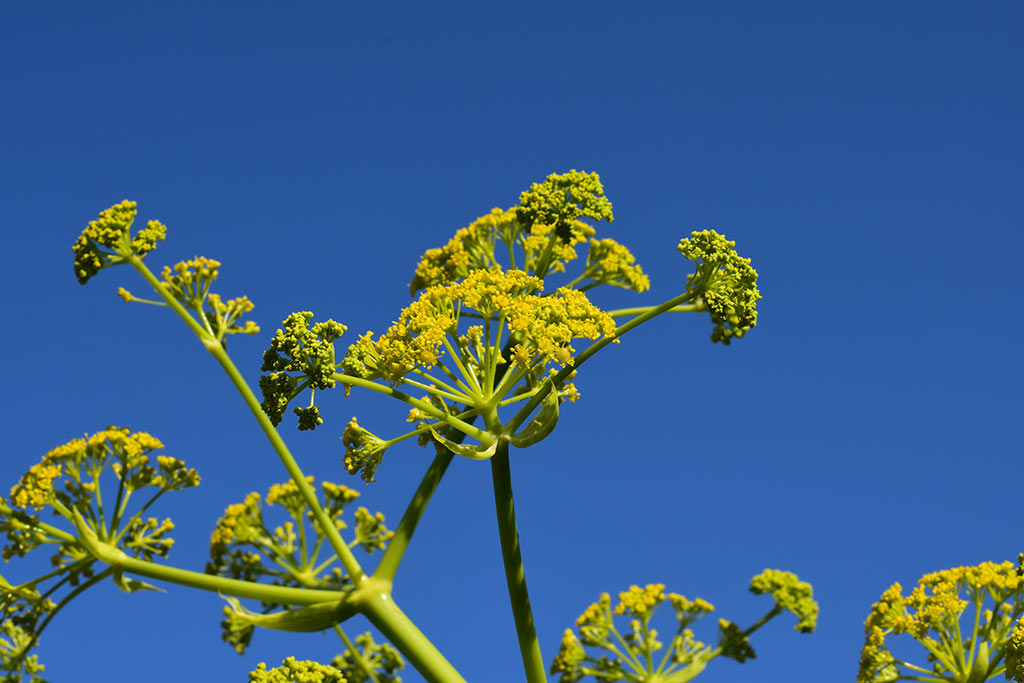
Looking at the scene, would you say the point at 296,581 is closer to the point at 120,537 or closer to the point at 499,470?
the point at 120,537

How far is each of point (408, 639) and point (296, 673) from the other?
8.38 ft

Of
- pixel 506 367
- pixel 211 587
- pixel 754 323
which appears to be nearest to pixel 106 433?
pixel 211 587

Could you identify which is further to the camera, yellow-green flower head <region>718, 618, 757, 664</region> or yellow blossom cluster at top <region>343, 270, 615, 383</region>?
yellow-green flower head <region>718, 618, 757, 664</region>

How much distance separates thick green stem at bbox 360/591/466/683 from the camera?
8.98 meters

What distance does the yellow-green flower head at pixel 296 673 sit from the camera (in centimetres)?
1072

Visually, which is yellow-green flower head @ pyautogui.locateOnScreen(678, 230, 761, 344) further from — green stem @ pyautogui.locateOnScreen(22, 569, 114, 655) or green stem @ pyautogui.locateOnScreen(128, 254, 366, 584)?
green stem @ pyautogui.locateOnScreen(22, 569, 114, 655)

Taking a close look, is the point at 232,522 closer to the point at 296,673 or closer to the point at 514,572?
the point at 296,673

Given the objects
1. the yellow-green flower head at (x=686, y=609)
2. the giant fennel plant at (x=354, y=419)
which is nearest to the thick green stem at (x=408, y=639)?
the giant fennel plant at (x=354, y=419)

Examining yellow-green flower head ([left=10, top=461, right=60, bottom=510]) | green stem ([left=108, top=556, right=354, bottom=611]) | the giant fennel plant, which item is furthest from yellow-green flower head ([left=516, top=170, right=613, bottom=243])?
yellow-green flower head ([left=10, top=461, right=60, bottom=510])

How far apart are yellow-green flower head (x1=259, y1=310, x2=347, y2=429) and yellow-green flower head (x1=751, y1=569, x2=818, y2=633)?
7.53m

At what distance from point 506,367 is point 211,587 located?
373cm

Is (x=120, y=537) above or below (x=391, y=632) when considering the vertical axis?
above

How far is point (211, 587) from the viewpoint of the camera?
8797 millimetres

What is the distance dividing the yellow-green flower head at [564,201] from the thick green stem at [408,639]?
4.83 metres
